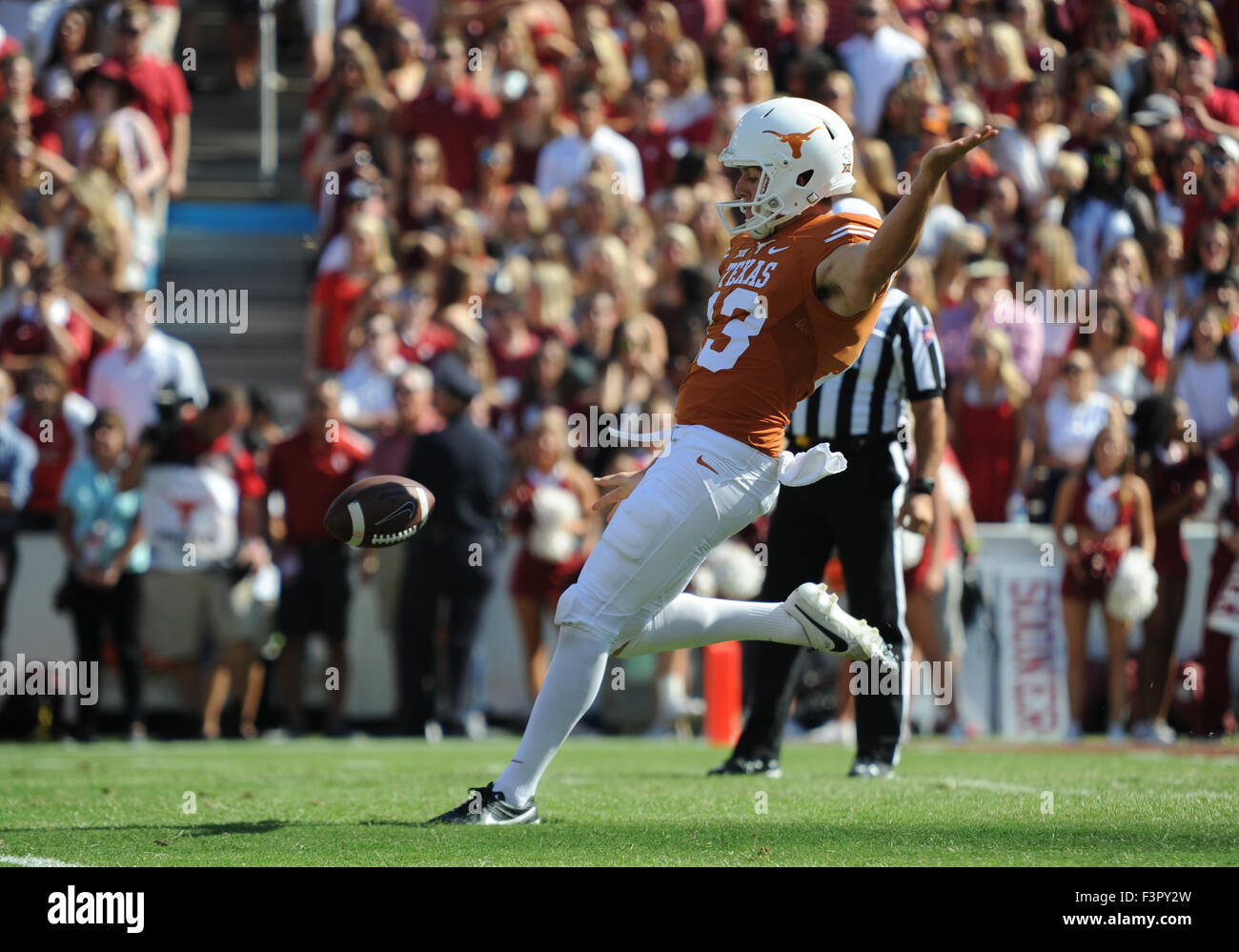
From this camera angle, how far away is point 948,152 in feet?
17.5

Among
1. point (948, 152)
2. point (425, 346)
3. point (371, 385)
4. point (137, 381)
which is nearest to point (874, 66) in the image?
point (425, 346)

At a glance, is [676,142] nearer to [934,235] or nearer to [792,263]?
[934,235]

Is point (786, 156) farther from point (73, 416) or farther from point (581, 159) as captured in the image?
point (581, 159)

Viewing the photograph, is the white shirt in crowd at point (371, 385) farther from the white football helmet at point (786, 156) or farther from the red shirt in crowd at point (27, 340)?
the white football helmet at point (786, 156)

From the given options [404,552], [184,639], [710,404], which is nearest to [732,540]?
[404,552]

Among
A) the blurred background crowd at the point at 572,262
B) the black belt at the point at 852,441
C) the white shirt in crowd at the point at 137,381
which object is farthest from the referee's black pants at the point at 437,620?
the black belt at the point at 852,441

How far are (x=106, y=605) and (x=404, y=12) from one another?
6457 mm

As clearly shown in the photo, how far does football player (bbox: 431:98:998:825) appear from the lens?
5.93m

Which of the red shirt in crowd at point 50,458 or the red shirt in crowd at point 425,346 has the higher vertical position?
the red shirt in crowd at point 425,346

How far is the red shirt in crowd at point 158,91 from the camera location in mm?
14438

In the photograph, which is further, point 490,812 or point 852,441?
point 852,441

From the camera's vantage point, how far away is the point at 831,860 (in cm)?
537

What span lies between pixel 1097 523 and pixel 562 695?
637 cm

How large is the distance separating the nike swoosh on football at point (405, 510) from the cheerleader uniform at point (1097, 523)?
630 centimetres
